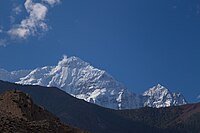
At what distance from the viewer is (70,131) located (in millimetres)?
41062

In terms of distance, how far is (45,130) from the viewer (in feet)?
105

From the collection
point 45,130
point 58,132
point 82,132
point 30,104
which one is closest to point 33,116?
point 30,104

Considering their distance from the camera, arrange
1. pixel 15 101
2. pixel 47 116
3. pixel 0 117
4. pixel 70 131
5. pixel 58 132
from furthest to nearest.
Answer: pixel 47 116 → pixel 15 101 → pixel 70 131 → pixel 58 132 → pixel 0 117

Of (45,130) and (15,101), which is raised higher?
(15,101)

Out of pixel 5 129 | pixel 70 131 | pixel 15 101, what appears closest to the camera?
pixel 5 129

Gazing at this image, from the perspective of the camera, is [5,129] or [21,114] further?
[21,114]

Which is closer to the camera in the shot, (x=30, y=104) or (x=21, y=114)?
(x=21, y=114)

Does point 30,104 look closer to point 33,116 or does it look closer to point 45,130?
point 33,116

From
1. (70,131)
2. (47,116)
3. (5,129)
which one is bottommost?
(5,129)

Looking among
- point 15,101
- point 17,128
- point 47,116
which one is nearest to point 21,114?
point 15,101

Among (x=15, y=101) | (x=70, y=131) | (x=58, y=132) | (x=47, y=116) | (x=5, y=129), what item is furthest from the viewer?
(x=47, y=116)

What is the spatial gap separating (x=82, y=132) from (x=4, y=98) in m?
8.18

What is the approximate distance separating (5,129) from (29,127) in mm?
3000

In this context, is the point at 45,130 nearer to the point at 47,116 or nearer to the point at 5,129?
the point at 5,129
